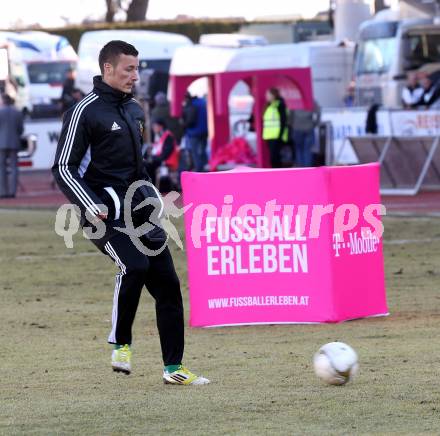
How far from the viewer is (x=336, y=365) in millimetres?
8055

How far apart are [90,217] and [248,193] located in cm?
292

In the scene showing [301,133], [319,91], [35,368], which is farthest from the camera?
[319,91]

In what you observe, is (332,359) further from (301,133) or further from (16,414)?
(301,133)

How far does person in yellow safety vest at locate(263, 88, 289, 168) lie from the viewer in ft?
90.4

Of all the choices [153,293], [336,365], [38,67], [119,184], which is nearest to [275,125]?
[153,293]

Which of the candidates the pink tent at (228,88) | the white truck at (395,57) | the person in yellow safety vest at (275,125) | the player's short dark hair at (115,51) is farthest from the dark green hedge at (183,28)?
the player's short dark hair at (115,51)

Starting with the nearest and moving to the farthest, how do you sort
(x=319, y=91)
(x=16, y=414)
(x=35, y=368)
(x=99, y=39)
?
(x=16, y=414), (x=35, y=368), (x=319, y=91), (x=99, y=39)

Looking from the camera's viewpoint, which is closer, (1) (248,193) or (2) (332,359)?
(2) (332,359)

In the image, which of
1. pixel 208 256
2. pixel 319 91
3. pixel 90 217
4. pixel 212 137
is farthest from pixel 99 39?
pixel 90 217

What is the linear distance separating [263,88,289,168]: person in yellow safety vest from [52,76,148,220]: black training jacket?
63.4ft

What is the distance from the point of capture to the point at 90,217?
814 centimetres

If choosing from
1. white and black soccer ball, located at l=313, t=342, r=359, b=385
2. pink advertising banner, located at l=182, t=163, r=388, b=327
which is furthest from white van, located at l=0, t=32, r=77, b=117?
white and black soccer ball, located at l=313, t=342, r=359, b=385

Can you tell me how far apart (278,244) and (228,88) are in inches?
704

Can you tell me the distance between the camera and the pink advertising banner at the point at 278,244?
10.8m
